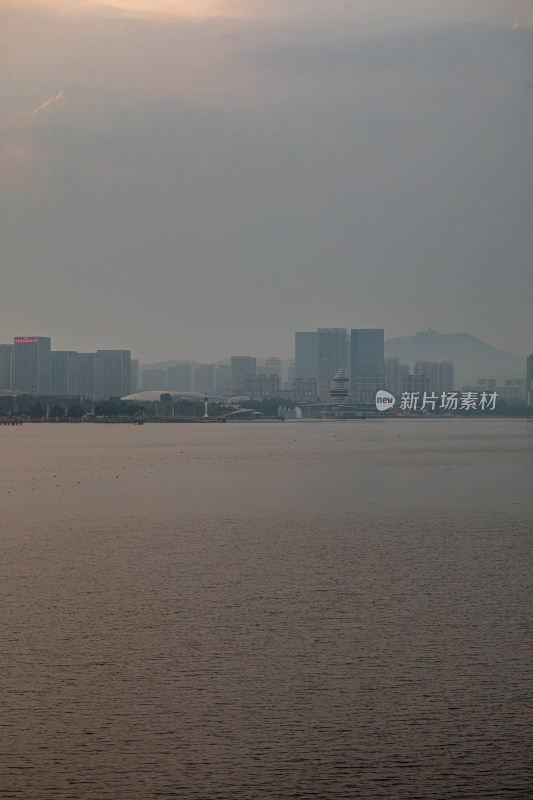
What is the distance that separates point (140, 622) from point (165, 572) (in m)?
4.13

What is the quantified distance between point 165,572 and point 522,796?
439 inches

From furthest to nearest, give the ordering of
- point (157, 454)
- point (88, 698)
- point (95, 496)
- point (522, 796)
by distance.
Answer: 1. point (157, 454)
2. point (95, 496)
3. point (88, 698)
4. point (522, 796)

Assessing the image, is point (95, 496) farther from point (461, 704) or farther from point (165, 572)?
point (461, 704)

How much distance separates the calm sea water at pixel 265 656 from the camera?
9539mm

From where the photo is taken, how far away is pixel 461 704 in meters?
11.3

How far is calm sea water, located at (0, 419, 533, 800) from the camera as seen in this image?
9.54m

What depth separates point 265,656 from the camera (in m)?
13.2

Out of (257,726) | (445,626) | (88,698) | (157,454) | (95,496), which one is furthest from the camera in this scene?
(157,454)

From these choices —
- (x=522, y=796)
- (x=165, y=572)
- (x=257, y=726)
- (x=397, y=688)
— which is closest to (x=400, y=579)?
(x=165, y=572)

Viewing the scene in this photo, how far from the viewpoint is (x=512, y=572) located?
1930 cm

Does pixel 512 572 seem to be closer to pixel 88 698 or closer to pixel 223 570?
pixel 223 570

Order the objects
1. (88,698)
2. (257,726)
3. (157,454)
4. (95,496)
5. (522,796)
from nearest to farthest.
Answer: (522,796) → (257,726) → (88,698) → (95,496) → (157,454)

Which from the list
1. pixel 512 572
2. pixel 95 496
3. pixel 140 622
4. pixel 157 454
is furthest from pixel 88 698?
pixel 157 454

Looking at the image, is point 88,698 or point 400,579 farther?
point 400,579
